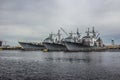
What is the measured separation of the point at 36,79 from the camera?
179 ft

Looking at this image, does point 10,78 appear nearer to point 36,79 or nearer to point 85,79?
point 36,79

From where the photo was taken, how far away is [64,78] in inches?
2207

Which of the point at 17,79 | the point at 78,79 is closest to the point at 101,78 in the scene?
the point at 78,79

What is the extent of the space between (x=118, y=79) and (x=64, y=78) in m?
11.1

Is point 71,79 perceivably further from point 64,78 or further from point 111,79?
point 111,79

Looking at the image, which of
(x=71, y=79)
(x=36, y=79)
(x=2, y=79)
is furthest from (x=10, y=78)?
(x=71, y=79)

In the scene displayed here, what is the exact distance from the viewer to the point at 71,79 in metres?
54.8

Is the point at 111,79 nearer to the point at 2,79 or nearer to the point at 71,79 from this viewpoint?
the point at 71,79

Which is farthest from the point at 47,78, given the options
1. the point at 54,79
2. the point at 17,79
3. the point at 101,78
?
the point at 101,78

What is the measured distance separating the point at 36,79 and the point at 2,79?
6.83 metres

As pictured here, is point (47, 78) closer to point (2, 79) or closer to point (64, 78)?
point (64, 78)

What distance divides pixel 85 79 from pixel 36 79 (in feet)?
32.9

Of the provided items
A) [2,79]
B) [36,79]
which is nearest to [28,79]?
[36,79]

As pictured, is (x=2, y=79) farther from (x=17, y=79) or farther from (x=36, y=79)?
(x=36, y=79)
